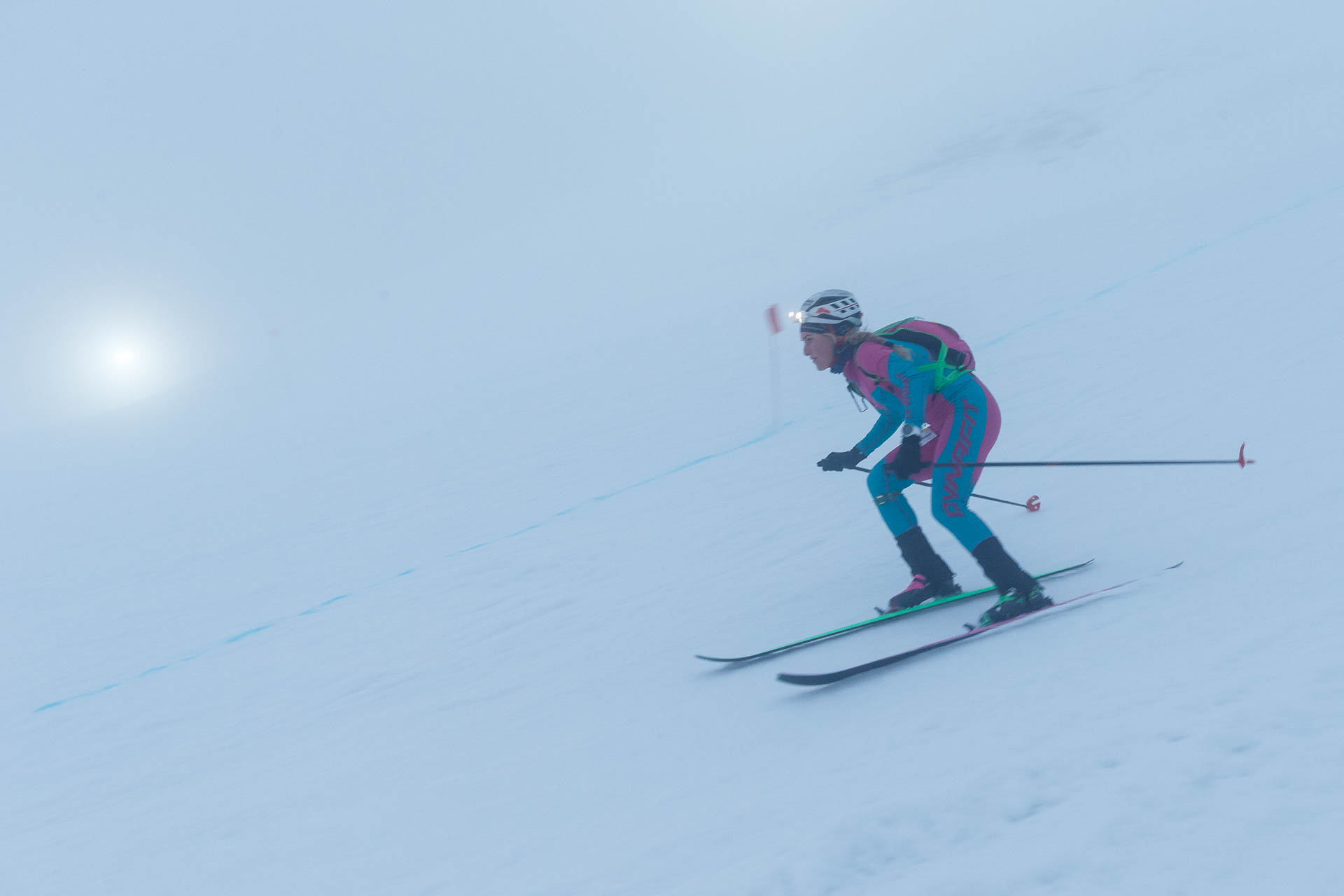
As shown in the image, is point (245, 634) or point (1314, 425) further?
point (245, 634)

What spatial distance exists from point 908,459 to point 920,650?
0.78 meters

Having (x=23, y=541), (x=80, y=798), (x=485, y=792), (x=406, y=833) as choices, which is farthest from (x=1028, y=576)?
(x=23, y=541)

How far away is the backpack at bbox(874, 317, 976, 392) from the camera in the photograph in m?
4.15

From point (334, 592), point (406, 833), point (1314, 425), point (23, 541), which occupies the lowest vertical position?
point (406, 833)

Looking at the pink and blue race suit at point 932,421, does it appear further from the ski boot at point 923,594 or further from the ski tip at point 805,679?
the ski tip at point 805,679

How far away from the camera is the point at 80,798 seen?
4.25 m

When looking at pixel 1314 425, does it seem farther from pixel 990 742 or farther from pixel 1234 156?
pixel 1234 156

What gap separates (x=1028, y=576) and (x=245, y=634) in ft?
16.1

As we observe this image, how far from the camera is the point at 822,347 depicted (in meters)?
4.24

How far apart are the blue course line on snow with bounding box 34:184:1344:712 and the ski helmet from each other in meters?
3.97

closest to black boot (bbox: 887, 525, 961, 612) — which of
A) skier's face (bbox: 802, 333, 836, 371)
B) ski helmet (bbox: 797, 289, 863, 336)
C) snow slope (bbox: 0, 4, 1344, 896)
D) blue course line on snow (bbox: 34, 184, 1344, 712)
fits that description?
snow slope (bbox: 0, 4, 1344, 896)

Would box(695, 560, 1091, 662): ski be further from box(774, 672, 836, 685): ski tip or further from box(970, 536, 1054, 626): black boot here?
box(774, 672, 836, 685): ski tip

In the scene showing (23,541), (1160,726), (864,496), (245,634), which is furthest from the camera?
(23,541)

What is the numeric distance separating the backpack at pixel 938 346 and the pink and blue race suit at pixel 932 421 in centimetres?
3
